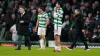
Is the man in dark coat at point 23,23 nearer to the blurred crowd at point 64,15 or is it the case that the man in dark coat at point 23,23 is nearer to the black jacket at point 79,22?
the black jacket at point 79,22

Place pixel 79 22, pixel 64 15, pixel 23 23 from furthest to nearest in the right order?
pixel 64 15 < pixel 79 22 < pixel 23 23

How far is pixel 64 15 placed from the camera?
31031 mm

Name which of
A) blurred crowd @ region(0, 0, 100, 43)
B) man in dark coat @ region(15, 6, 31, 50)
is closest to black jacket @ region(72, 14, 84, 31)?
man in dark coat @ region(15, 6, 31, 50)

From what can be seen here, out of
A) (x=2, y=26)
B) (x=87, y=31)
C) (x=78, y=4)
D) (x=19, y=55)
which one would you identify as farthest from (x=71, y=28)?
(x=19, y=55)

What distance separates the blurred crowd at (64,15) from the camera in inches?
1128

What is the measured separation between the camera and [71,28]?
28469 millimetres

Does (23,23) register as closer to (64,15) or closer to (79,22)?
(79,22)

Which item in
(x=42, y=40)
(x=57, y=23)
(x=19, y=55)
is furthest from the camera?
(x=42, y=40)

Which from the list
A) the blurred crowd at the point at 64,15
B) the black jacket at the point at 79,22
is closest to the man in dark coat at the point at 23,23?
the black jacket at the point at 79,22

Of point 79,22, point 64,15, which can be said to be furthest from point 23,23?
point 64,15

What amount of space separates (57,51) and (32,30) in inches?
283

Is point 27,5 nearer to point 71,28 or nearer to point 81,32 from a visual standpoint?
point 71,28

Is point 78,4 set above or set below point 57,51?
above

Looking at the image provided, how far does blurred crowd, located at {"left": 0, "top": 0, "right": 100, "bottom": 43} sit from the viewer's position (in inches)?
1128
